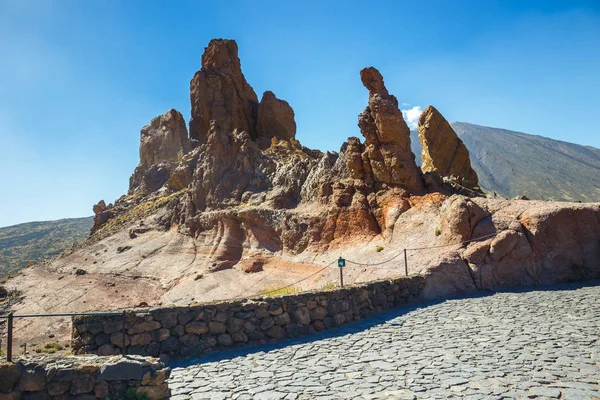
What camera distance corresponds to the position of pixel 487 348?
28.4ft

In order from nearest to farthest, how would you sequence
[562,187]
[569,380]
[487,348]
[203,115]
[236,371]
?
1. [569,380]
2. [236,371]
3. [487,348]
4. [203,115]
5. [562,187]

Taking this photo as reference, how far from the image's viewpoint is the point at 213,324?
979 cm

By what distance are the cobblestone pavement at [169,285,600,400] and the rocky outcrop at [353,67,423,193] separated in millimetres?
15225

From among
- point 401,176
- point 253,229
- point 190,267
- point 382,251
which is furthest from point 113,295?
point 401,176

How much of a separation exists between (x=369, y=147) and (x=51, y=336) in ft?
75.8

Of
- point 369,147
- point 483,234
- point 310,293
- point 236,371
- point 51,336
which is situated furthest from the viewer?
point 369,147

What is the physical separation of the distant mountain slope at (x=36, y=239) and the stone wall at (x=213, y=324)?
6870 cm

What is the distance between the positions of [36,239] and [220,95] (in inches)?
2999

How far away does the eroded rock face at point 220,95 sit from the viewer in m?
55.2

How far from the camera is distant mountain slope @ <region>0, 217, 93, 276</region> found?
76500 mm

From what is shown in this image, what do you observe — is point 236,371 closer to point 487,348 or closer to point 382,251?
point 487,348

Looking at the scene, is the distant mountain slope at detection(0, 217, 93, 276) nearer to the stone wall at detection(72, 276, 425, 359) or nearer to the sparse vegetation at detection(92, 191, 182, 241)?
the sparse vegetation at detection(92, 191, 182, 241)

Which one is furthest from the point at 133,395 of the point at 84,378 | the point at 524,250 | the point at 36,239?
the point at 36,239

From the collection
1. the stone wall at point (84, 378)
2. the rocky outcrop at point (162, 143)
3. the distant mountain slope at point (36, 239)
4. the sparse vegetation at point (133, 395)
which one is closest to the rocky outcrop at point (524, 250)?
the stone wall at point (84, 378)
